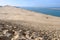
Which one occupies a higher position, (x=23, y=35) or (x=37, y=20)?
(x=23, y=35)

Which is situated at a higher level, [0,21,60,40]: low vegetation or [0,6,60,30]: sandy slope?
[0,21,60,40]: low vegetation

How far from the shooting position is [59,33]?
8.28m

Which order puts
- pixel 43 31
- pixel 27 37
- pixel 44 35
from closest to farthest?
pixel 27 37, pixel 44 35, pixel 43 31

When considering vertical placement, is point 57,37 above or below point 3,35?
below

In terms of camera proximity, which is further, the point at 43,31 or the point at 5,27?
the point at 43,31

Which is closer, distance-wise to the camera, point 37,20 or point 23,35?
point 23,35

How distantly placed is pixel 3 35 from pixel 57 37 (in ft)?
8.79

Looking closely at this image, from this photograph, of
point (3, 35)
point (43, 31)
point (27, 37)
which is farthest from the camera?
point (43, 31)

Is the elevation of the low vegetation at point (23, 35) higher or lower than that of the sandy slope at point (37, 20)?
higher

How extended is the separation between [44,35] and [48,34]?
1.13ft

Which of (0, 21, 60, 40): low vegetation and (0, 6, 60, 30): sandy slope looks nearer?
(0, 21, 60, 40): low vegetation

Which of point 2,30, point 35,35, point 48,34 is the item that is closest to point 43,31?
point 48,34

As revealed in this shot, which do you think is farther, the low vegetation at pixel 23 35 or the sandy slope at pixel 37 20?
the sandy slope at pixel 37 20

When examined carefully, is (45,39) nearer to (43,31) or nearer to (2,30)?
(43,31)
